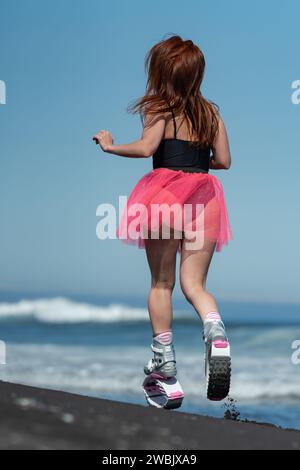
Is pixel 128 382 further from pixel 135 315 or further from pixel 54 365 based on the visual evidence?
pixel 135 315

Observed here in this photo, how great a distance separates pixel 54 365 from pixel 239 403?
3.95 metres

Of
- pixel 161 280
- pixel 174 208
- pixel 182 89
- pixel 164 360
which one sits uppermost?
pixel 182 89

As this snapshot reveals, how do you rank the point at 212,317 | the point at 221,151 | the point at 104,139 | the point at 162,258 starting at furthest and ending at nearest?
the point at 221,151, the point at 162,258, the point at 104,139, the point at 212,317

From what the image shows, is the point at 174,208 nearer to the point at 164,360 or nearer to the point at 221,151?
the point at 221,151

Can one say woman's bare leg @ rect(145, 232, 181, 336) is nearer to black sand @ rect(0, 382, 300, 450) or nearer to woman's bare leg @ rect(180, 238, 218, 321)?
woman's bare leg @ rect(180, 238, 218, 321)

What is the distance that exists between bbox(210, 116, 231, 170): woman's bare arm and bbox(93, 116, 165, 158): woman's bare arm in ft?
1.04

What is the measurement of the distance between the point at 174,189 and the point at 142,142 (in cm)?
28

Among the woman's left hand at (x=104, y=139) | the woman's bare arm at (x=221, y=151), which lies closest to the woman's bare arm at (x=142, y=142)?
the woman's left hand at (x=104, y=139)

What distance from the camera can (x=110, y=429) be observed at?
7.79 ft

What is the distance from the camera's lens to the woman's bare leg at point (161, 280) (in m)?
3.91

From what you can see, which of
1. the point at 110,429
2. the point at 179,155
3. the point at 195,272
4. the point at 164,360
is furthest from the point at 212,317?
the point at 110,429

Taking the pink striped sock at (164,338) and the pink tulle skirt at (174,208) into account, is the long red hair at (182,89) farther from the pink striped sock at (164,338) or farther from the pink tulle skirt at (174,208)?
the pink striped sock at (164,338)

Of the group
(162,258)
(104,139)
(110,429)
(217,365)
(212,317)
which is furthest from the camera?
(162,258)
